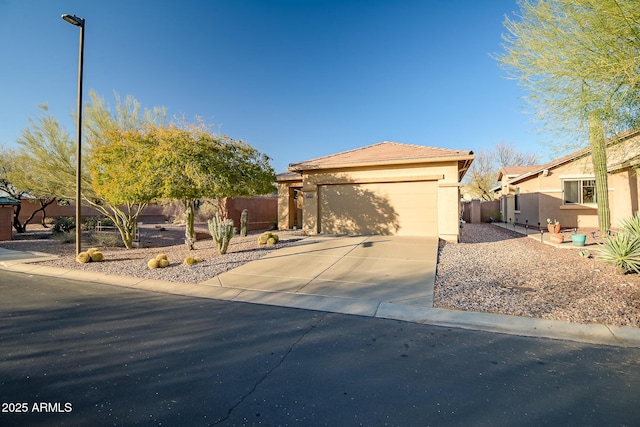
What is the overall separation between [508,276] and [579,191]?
43.0 feet

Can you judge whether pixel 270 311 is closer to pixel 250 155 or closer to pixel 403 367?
pixel 403 367

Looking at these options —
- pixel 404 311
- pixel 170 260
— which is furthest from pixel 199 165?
pixel 404 311

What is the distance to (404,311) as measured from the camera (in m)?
5.36

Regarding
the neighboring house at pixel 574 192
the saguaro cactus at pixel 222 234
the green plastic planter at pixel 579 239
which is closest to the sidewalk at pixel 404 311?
the saguaro cactus at pixel 222 234

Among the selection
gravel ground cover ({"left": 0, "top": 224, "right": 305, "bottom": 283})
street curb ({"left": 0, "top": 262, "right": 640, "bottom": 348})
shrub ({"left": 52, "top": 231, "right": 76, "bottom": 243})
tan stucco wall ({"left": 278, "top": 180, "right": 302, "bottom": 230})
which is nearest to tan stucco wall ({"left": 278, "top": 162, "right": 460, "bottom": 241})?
gravel ground cover ({"left": 0, "top": 224, "right": 305, "bottom": 283})

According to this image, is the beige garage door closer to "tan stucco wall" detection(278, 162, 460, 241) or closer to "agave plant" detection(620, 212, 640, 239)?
"tan stucco wall" detection(278, 162, 460, 241)

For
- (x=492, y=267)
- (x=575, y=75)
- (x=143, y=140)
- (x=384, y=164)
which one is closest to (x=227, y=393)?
(x=492, y=267)

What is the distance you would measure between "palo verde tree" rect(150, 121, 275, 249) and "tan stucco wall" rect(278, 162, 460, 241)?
381 centimetres

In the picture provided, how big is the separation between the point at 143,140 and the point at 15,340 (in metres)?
7.30

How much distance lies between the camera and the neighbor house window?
15.9 meters

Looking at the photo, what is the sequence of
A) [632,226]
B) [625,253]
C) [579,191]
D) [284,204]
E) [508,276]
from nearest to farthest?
[625,253] → [508,276] → [632,226] → [579,191] → [284,204]

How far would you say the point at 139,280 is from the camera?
25.2 feet

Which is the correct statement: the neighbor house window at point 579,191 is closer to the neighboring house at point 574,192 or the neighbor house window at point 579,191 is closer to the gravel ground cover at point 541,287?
the neighboring house at point 574,192

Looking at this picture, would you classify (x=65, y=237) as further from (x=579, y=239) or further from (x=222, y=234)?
(x=579, y=239)
